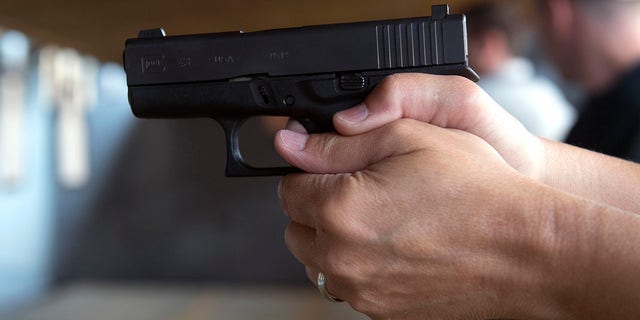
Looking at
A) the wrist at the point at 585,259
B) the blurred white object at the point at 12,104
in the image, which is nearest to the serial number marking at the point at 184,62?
the wrist at the point at 585,259

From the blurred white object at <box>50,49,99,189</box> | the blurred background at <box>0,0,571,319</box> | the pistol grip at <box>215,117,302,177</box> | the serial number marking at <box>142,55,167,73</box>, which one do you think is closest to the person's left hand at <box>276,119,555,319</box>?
the pistol grip at <box>215,117,302,177</box>

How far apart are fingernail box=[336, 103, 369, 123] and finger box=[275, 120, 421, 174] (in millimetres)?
18

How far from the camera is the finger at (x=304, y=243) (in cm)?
71

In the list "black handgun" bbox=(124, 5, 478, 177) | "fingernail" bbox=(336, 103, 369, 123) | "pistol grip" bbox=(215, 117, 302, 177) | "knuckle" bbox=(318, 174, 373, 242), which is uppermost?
"black handgun" bbox=(124, 5, 478, 177)

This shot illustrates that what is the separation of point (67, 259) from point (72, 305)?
21.3 inches

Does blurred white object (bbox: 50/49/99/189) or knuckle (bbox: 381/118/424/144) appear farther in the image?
blurred white object (bbox: 50/49/99/189)

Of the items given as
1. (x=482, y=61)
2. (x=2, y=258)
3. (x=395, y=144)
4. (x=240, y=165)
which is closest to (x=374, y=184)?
(x=395, y=144)

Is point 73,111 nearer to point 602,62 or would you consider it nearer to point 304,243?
point 602,62

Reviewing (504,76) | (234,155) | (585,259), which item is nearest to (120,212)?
(504,76)

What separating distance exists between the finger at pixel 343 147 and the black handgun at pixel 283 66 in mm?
26

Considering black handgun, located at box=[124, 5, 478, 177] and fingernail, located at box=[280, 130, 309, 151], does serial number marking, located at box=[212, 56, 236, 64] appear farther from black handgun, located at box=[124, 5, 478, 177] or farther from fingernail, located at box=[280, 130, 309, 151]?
fingernail, located at box=[280, 130, 309, 151]

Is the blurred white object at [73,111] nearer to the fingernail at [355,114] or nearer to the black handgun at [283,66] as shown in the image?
the black handgun at [283,66]

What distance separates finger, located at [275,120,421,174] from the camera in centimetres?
68

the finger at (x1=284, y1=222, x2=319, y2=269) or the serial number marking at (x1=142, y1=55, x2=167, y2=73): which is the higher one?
the serial number marking at (x1=142, y1=55, x2=167, y2=73)
